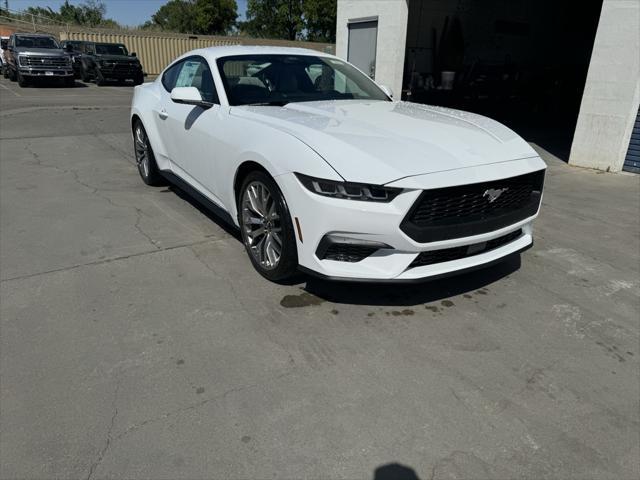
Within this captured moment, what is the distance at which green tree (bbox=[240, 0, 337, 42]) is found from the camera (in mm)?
54609

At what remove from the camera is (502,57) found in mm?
17016

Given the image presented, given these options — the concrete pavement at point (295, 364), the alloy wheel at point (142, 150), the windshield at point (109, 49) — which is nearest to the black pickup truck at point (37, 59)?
the windshield at point (109, 49)

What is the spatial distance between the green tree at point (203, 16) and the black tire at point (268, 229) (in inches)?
2284

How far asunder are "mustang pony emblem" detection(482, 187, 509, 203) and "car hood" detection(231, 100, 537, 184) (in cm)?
19

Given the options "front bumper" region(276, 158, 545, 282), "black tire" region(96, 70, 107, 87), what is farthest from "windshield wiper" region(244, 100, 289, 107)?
"black tire" region(96, 70, 107, 87)

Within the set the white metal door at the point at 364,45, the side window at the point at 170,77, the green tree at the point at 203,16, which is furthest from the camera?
the green tree at the point at 203,16

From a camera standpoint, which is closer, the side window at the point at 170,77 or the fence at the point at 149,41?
the side window at the point at 170,77

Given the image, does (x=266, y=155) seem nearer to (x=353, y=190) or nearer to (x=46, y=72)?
(x=353, y=190)

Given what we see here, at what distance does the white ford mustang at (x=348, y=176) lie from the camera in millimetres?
2863

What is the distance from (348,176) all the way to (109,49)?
24.2 metres

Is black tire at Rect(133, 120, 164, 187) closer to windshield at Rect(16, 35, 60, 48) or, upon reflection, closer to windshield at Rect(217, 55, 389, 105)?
windshield at Rect(217, 55, 389, 105)

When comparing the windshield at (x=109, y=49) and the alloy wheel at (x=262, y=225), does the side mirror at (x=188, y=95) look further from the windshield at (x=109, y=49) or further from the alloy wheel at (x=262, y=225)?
the windshield at (x=109, y=49)

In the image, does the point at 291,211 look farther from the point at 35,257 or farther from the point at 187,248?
the point at 35,257

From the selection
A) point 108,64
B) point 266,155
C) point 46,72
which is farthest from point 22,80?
point 266,155
